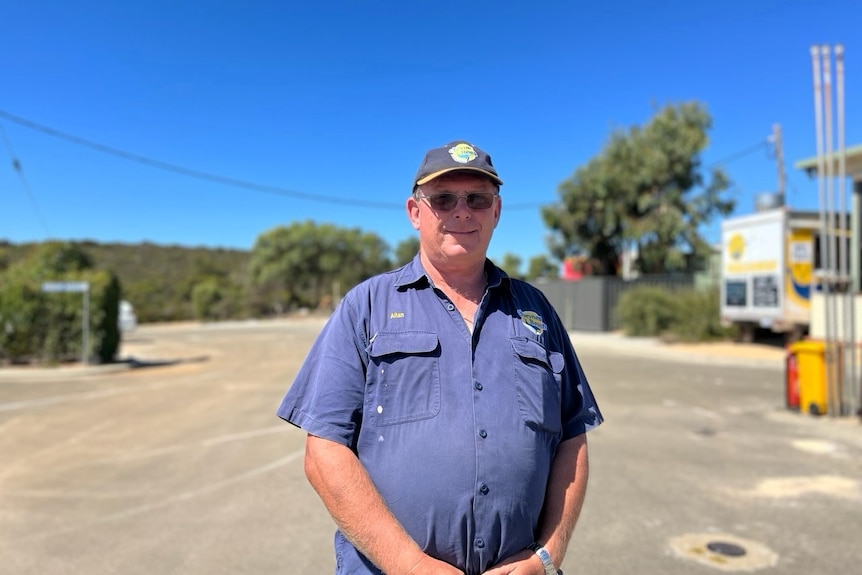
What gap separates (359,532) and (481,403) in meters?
0.52

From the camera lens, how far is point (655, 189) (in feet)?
86.7

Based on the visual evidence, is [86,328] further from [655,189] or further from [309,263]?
[309,263]

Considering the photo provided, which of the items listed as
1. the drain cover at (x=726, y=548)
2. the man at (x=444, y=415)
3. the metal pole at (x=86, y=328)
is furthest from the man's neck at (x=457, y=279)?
the metal pole at (x=86, y=328)

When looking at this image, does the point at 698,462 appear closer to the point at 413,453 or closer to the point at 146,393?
the point at 413,453

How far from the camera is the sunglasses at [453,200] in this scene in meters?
2.05

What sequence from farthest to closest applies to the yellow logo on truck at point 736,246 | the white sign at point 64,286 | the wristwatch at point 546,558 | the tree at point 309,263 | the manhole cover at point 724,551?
the tree at point 309,263, the yellow logo on truck at point 736,246, the white sign at point 64,286, the manhole cover at point 724,551, the wristwatch at point 546,558

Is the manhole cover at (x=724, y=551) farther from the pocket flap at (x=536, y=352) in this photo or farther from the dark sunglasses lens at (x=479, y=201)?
the dark sunglasses lens at (x=479, y=201)

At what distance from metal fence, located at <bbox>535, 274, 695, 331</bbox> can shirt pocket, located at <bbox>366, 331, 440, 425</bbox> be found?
76.6 ft

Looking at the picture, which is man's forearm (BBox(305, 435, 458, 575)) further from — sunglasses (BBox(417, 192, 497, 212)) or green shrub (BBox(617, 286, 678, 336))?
green shrub (BBox(617, 286, 678, 336))

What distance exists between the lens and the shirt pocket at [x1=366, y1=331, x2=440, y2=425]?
72.1 inches

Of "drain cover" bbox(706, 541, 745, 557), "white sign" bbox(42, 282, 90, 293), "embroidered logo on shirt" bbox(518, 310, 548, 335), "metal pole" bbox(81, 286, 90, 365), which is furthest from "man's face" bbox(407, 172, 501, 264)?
"metal pole" bbox(81, 286, 90, 365)

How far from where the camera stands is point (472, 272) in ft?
6.91

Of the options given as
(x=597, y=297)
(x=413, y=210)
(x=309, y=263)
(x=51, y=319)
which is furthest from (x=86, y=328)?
(x=309, y=263)

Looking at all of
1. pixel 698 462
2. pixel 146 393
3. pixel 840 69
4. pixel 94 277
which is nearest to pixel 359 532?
pixel 698 462
